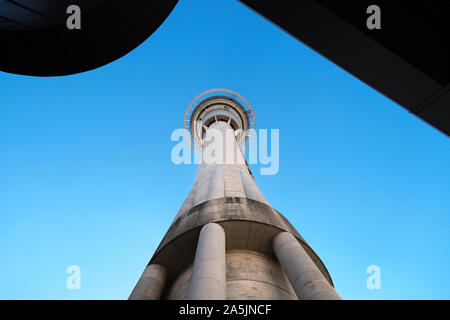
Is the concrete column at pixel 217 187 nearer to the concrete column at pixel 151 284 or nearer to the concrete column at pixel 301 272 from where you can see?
the concrete column at pixel 301 272

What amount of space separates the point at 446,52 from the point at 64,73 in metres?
12.3

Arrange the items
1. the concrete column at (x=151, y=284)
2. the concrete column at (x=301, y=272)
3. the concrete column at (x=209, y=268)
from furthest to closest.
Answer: the concrete column at (x=151, y=284)
the concrete column at (x=301, y=272)
the concrete column at (x=209, y=268)

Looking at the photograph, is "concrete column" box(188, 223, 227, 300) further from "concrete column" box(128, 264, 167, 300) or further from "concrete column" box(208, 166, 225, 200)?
"concrete column" box(208, 166, 225, 200)

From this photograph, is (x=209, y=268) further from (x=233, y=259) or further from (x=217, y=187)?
(x=217, y=187)

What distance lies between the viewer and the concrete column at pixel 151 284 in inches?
542

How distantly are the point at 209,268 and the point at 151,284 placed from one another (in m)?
5.19

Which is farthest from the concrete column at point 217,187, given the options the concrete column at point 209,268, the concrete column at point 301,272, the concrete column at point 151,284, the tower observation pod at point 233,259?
the concrete column at point 151,284

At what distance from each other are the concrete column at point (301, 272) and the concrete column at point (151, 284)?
20.2 ft

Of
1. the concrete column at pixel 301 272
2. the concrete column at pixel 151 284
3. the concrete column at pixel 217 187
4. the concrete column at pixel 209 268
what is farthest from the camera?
the concrete column at pixel 217 187

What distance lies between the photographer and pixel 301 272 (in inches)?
458
